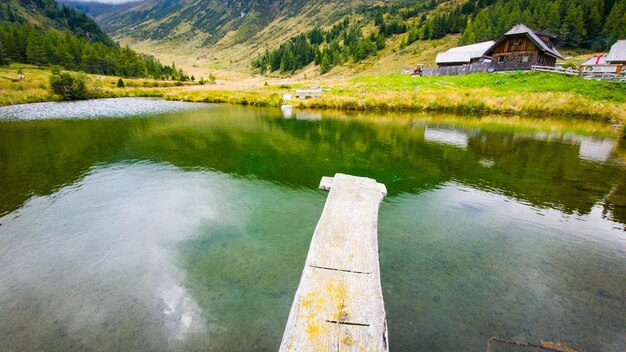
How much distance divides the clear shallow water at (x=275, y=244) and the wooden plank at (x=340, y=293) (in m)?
1.43

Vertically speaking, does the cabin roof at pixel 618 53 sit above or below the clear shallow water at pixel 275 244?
above

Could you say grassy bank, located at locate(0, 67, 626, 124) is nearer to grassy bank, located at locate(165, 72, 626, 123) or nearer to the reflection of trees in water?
grassy bank, located at locate(165, 72, 626, 123)

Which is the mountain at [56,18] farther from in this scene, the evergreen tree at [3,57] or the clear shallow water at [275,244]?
the clear shallow water at [275,244]

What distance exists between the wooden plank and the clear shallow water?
1427mm

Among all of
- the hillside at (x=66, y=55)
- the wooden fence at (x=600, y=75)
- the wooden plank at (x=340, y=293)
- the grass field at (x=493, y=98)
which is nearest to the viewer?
the wooden plank at (x=340, y=293)

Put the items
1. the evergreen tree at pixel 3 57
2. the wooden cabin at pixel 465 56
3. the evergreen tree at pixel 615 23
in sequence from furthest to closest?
the evergreen tree at pixel 3 57 < the evergreen tree at pixel 615 23 < the wooden cabin at pixel 465 56

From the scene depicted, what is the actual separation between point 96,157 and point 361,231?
16155 millimetres

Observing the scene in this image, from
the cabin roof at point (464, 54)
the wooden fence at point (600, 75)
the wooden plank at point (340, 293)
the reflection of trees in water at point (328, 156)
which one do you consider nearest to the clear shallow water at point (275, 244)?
the reflection of trees in water at point (328, 156)

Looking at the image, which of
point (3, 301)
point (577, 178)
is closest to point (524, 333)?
point (3, 301)

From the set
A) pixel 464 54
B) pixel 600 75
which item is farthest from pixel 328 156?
pixel 464 54

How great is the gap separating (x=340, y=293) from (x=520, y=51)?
6467 centimetres

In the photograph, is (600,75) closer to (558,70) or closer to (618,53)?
(558,70)

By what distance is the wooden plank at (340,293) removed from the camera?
3.21 m

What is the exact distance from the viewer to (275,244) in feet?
24.6
